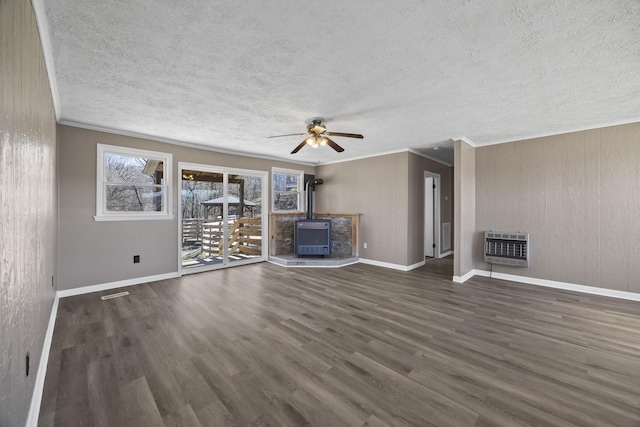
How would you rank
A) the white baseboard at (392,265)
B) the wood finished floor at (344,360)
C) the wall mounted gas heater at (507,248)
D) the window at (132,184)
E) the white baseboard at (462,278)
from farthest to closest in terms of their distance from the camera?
the white baseboard at (392,265), the white baseboard at (462,278), the wall mounted gas heater at (507,248), the window at (132,184), the wood finished floor at (344,360)

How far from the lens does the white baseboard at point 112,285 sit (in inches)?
145

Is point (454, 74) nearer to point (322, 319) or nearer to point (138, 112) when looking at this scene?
point (322, 319)

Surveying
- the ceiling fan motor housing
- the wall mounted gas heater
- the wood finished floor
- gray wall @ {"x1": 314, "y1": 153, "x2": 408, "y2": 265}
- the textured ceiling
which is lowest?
the wood finished floor

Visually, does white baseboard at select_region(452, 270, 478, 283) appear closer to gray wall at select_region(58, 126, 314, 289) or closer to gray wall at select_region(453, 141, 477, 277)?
gray wall at select_region(453, 141, 477, 277)

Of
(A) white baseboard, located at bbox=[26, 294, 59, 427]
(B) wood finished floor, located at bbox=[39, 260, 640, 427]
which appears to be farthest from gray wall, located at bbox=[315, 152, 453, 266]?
(A) white baseboard, located at bbox=[26, 294, 59, 427]

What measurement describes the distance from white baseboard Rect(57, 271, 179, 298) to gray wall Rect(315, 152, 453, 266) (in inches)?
159

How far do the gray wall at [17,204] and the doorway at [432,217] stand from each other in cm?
684

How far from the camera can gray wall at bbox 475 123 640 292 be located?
3.62 meters

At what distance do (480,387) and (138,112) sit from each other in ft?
14.9

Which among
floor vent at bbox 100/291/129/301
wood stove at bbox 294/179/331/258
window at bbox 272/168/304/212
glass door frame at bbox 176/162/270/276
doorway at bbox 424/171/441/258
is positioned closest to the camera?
floor vent at bbox 100/291/129/301

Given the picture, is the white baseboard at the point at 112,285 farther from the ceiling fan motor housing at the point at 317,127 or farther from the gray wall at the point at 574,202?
the gray wall at the point at 574,202

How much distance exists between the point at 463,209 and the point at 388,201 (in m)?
1.56

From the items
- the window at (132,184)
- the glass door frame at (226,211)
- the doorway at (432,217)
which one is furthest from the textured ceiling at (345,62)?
the doorway at (432,217)

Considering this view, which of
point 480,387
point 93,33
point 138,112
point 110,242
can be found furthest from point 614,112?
point 110,242
